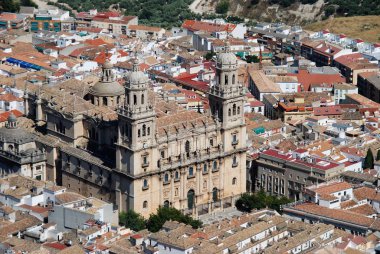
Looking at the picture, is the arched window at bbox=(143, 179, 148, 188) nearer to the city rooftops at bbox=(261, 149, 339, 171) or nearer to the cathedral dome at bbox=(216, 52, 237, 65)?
Answer: the cathedral dome at bbox=(216, 52, 237, 65)

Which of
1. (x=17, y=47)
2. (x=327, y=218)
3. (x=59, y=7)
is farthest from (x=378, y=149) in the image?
(x=59, y=7)

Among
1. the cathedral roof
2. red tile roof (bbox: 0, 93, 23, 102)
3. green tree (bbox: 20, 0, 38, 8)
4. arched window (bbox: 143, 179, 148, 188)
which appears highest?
the cathedral roof

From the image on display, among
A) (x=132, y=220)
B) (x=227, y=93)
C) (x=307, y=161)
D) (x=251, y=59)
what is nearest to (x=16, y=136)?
(x=132, y=220)

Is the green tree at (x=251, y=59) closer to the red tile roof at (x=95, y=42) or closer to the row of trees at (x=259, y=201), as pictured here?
the red tile roof at (x=95, y=42)

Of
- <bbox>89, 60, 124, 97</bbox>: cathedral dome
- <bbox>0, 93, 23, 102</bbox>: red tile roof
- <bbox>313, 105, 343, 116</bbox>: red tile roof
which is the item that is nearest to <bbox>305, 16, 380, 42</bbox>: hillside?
<bbox>313, 105, 343, 116</bbox>: red tile roof

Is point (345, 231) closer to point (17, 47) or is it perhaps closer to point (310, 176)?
point (310, 176)

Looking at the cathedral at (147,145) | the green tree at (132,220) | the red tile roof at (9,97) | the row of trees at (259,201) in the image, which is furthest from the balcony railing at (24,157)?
the row of trees at (259,201)
